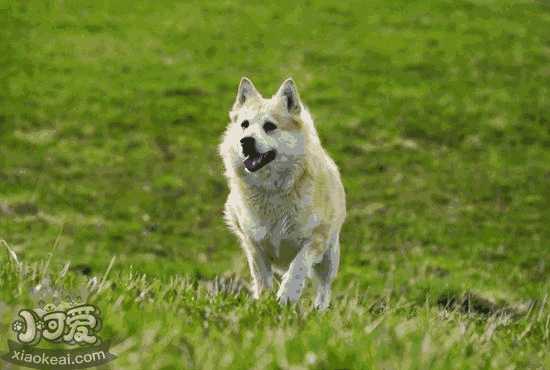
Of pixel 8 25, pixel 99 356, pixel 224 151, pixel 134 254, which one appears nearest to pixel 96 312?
pixel 99 356

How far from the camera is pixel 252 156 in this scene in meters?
7.20

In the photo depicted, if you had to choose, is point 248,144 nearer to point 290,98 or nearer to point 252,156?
point 252,156

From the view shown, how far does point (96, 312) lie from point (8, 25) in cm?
2940

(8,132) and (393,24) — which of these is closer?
(8,132)

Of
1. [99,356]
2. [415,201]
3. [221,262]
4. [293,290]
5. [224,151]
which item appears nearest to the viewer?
[99,356]

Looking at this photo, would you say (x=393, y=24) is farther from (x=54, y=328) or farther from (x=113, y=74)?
(x=54, y=328)

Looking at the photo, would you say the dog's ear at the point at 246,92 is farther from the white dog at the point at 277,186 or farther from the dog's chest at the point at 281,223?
the dog's chest at the point at 281,223

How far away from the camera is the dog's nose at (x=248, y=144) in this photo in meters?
7.11

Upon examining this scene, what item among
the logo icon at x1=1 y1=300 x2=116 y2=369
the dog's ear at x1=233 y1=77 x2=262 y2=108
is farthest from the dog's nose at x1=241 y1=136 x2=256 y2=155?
the logo icon at x1=1 y1=300 x2=116 y2=369

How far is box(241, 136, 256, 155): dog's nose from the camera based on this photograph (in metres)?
7.11

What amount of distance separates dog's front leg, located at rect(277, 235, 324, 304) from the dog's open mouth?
2.32ft

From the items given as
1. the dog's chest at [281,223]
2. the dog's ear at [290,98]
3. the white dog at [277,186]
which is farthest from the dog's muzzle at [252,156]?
the dog's ear at [290,98]

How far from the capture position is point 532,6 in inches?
1463

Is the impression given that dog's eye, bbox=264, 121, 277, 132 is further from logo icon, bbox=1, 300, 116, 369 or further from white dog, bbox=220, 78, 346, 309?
logo icon, bbox=1, 300, 116, 369
